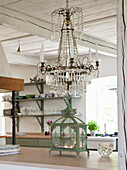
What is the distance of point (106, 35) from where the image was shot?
6254mm

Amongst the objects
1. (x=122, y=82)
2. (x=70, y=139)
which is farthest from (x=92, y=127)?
(x=122, y=82)

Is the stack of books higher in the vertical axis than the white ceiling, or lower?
lower

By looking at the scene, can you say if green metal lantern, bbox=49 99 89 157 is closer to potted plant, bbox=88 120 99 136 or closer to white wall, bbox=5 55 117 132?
potted plant, bbox=88 120 99 136

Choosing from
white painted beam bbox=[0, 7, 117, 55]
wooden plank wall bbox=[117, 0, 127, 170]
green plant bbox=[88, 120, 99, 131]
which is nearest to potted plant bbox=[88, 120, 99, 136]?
green plant bbox=[88, 120, 99, 131]

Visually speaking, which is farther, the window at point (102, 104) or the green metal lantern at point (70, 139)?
the window at point (102, 104)

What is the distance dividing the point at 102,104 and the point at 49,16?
3984 millimetres

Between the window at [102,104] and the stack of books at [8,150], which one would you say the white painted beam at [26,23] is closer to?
the stack of books at [8,150]

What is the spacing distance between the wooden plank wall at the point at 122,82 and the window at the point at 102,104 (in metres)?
5.99

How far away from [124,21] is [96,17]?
9.32 feet

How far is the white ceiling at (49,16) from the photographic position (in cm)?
428

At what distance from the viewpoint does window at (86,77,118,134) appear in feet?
27.0

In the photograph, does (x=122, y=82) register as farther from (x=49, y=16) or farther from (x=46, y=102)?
(x=46, y=102)

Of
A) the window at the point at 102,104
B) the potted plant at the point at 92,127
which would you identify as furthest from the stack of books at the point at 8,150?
the window at the point at 102,104

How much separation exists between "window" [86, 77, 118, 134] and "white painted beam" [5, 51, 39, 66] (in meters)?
1.62
